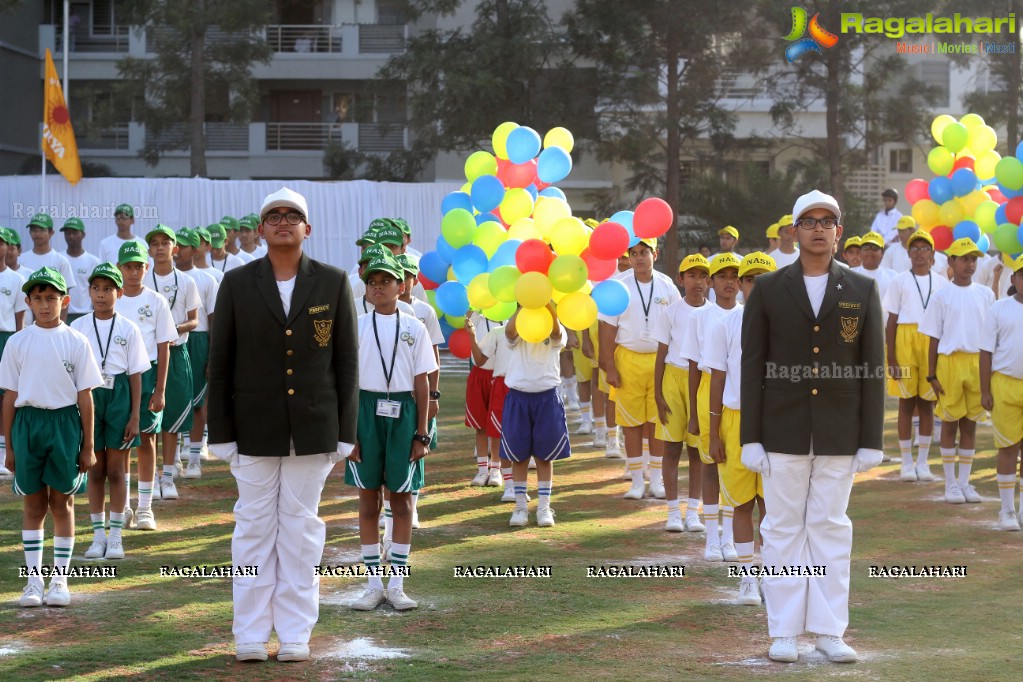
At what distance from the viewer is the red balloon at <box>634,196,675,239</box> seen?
34.3ft

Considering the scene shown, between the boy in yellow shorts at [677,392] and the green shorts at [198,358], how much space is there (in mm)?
4613

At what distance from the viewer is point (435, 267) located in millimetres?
11430

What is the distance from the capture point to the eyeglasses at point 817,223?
686 cm

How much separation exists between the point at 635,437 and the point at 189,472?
4.40 meters

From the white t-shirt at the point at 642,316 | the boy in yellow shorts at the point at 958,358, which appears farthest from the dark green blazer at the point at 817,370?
the boy in yellow shorts at the point at 958,358

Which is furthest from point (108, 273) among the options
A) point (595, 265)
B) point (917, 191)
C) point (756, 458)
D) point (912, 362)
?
point (917, 191)

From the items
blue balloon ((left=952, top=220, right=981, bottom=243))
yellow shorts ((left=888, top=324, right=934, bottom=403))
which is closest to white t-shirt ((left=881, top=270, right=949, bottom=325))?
yellow shorts ((left=888, top=324, right=934, bottom=403))

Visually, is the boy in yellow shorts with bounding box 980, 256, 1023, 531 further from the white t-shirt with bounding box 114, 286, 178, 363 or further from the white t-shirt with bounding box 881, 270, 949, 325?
the white t-shirt with bounding box 114, 286, 178, 363

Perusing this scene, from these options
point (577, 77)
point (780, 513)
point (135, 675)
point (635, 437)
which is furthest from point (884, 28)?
point (135, 675)

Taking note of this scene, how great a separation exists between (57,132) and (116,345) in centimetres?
1799

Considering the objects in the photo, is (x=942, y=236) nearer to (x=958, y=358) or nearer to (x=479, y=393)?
(x=958, y=358)

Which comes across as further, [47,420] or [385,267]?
[385,267]

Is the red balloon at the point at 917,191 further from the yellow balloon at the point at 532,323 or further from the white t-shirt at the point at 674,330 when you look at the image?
the yellow balloon at the point at 532,323

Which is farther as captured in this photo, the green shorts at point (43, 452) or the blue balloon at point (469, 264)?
the blue balloon at point (469, 264)
